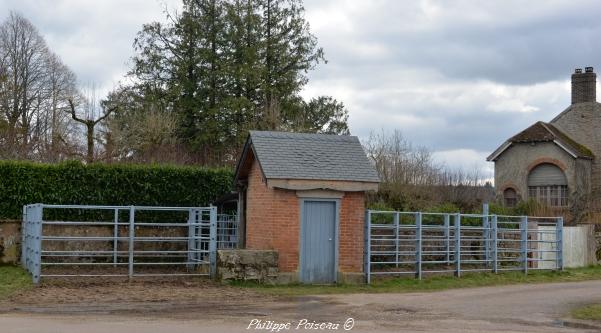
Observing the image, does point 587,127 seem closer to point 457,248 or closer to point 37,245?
point 457,248

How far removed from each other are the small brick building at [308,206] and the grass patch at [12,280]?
5712mm

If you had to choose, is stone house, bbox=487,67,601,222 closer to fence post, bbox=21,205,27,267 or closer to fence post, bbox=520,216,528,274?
fence post, bbox=520,216,528,274

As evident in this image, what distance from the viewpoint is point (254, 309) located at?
14.1 m

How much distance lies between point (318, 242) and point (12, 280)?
752 cm

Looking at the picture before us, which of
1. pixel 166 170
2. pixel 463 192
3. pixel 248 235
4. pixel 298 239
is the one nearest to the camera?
pixel 298 239

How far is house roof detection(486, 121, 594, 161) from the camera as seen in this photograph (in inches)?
1526

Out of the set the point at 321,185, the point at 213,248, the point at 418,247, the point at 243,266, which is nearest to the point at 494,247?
the point at 418,247

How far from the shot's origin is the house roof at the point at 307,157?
18.6 meters

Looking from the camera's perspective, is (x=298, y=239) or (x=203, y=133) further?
(x=203, y=133)

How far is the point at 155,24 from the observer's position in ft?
140

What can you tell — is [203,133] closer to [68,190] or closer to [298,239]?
[68,190]

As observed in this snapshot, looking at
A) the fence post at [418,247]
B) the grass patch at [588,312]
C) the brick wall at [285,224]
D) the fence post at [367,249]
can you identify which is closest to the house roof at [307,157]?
the brick wall at [285,224]

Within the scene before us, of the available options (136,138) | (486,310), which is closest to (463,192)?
(136,138)

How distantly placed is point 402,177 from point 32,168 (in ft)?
66.6
